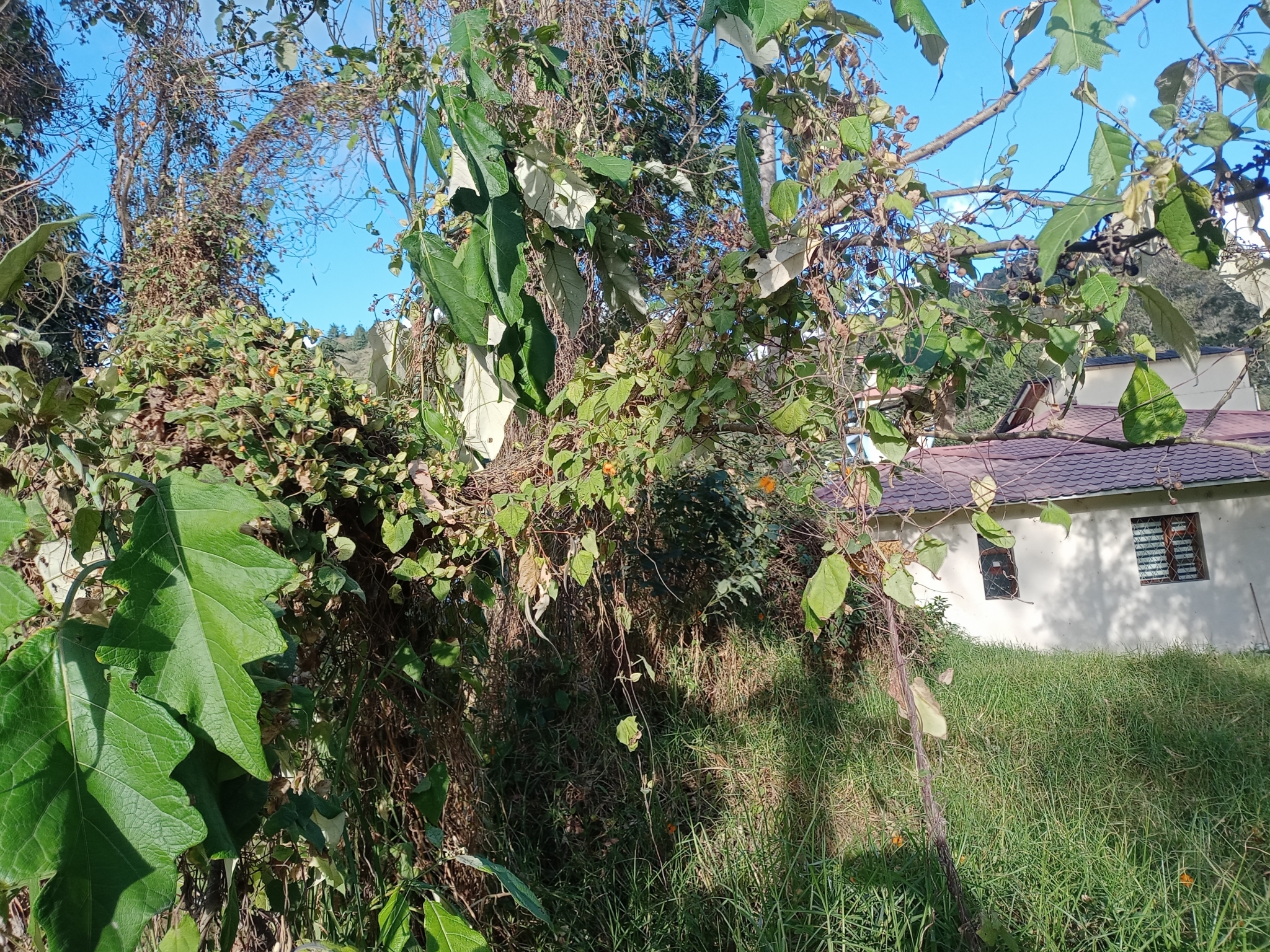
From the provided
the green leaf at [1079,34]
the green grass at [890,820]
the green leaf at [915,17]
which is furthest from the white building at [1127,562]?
the green leaf at [915,17]

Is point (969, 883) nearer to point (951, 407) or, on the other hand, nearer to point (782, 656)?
point (951, 407)

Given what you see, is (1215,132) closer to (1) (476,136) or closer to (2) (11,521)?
(1) (476,136)

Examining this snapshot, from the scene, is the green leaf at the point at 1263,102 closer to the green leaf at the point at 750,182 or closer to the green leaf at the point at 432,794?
the green leaf at the point at 750,182

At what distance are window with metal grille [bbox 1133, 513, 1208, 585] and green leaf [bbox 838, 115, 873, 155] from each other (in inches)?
420

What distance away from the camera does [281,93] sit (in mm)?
6828

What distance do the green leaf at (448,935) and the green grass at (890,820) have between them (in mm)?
1638

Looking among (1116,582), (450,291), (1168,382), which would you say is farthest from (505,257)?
(1168,382)

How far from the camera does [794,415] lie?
175 centimetres

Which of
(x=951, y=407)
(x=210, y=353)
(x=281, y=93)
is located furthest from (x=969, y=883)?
(x=281, y=93)

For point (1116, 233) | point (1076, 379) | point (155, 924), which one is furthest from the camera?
point (1076, 379)

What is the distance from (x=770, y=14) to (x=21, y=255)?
65cm

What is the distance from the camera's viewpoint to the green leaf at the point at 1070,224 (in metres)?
0.95

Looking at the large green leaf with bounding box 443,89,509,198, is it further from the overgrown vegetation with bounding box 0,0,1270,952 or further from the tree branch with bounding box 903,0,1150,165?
the tree branch with bounding box 903,0,1150,165

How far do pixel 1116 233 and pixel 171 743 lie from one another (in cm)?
162
